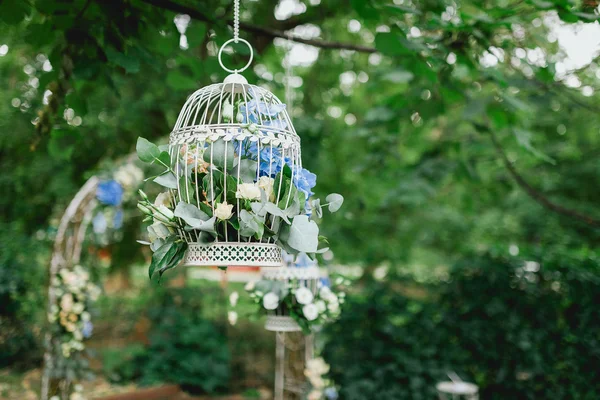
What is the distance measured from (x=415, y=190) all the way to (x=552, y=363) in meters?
2.08

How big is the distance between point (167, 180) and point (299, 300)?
163 cm

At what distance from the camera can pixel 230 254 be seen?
64.2 inches

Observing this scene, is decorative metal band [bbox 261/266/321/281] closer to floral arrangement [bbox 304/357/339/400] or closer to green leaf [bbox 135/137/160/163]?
floral arrangement [bbox 304/357/339/400]

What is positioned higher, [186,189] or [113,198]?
[113,198]

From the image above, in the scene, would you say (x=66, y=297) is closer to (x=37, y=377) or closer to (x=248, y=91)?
(x=37, y=377)

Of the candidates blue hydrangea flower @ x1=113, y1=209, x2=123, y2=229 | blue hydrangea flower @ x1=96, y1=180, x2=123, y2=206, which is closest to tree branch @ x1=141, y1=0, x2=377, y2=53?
blue hydrangea flower @ x1=96, y1=180, x2=123, y2=206

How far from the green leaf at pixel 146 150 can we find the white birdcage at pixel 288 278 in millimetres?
1747

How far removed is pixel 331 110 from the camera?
811cm

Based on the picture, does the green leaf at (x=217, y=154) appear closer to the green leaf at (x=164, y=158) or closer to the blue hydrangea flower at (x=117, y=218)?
the green leaf at (x=164, y=158)

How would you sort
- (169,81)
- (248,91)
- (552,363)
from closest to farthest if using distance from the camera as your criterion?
(248,91) → (169,81) → (552,363)

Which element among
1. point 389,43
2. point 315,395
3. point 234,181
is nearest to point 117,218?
point 315,395

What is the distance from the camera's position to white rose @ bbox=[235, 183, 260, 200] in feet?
5.08

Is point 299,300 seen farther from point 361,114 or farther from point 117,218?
point 361,114

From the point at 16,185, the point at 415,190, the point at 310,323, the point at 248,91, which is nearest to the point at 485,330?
the point at 415,190
